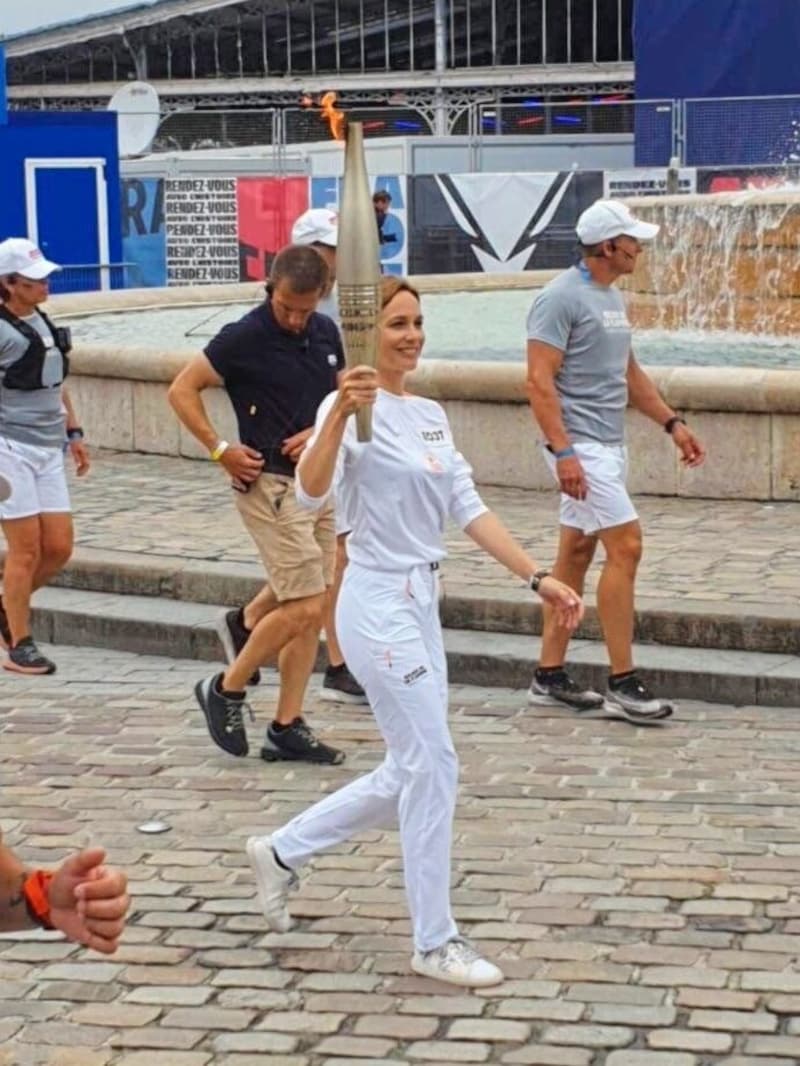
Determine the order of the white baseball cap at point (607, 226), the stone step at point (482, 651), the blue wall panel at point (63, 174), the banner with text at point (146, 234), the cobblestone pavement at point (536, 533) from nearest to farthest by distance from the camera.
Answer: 1. the white baseball cap at point (607, 226)
2. the stone step at point (482, 651)
3. the cobblestone pavement at point (536, 533)
4. the blue wall panel at point (63, 174)
5. the banner with text at point (146, 234)

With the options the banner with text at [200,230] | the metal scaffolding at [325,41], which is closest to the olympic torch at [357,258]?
the banner with text at [200,230]

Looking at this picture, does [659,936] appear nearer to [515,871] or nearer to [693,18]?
[515,871]

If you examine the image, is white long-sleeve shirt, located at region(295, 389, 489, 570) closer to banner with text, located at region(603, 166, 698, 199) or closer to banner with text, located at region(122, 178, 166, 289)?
banner with text, located at region(603, 166, 698, 199)

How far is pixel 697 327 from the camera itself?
1750 centimetres

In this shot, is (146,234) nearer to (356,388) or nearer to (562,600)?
(562,600)

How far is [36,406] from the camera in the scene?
29.2 ft

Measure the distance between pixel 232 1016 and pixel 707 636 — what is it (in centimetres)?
404

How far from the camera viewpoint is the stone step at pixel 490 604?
8.64m

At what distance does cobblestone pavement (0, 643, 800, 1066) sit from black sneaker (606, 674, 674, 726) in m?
0.09

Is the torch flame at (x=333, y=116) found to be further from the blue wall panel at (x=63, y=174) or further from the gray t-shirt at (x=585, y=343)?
the blue wall panel at (x=63, y=174)

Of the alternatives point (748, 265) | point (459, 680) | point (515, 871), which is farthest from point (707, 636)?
point (748, 265)

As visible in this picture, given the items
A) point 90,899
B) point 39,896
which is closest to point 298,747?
point 39,896

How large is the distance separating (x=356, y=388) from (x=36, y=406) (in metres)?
4.06

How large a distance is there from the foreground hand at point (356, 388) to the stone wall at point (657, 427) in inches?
235
